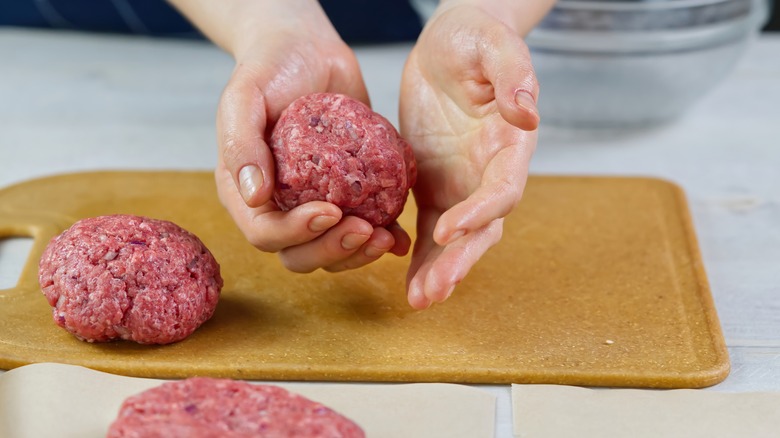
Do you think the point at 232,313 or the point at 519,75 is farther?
the point at 232,313

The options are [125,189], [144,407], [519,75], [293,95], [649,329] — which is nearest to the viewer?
[144,407]

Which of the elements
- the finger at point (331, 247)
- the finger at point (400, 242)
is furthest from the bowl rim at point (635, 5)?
the finger at point (331, 247)

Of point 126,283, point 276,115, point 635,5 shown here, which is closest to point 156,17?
point 276,115

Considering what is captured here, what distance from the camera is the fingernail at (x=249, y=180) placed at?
5.95ft

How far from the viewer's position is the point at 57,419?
1.62 meters

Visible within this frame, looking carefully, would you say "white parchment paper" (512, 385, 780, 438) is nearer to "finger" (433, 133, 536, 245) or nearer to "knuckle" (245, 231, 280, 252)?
"finger" (433, 133, 536, 245)

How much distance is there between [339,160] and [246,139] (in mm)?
179

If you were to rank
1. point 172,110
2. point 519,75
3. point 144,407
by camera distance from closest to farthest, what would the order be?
1. point 144,407
2. point 519,75
3. point 172,110

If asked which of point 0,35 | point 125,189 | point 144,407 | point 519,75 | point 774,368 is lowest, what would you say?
point 0,35

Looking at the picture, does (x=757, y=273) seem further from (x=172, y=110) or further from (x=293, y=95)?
(x=172, y=110)

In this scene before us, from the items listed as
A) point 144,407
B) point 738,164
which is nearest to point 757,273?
point 738,164

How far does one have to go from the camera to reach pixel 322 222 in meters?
1.84

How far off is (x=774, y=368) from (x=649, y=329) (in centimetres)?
23

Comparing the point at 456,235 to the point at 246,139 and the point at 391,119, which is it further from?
the point at 391,119
